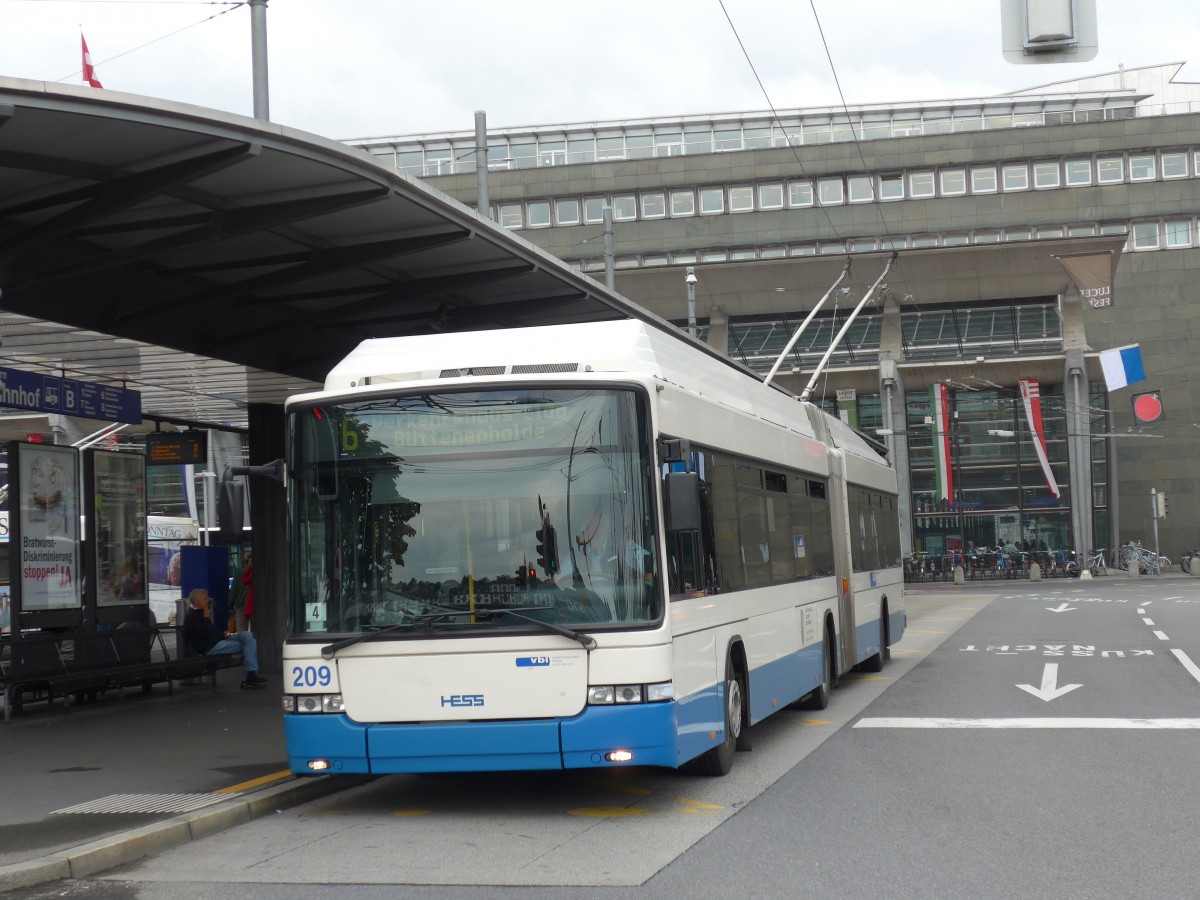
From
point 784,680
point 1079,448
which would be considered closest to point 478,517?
point 784,680

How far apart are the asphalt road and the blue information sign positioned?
6.46 metres

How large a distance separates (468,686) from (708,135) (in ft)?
187

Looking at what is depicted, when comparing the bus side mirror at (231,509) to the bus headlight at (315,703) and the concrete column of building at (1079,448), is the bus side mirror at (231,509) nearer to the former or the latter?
the bus headlight at (315,703)

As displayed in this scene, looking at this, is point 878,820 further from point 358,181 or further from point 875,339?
point 875,339

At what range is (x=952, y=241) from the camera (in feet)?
183

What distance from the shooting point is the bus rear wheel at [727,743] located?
32.6 ft

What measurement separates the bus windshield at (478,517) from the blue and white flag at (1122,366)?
40952 mm

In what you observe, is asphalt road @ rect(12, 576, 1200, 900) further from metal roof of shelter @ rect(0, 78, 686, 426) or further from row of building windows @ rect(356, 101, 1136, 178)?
row of building windows @ rect(356, 101, 1136, 178)

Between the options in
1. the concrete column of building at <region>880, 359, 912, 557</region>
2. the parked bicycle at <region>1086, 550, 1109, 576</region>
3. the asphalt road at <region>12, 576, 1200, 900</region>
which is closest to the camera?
the asphalt road at <region>12, 576, 1200, 900</region>

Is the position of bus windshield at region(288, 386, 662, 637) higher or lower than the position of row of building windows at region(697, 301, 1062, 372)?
lower

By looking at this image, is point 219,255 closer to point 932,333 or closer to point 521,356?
point 521,356

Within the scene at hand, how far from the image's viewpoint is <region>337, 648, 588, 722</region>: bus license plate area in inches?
332

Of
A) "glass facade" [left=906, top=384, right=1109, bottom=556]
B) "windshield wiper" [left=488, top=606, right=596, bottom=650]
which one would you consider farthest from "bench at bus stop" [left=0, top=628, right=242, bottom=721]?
"glass facade" [left=906, top=384, right=1109, bottom=556]

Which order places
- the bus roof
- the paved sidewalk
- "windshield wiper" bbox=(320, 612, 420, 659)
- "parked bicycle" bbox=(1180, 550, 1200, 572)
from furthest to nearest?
"parked bicycle" bbox=(1180, 550, 1200, 572), the bus roof, "windshield wiper" bbox=(320, 612, 420, 659), the paved sidewalk
